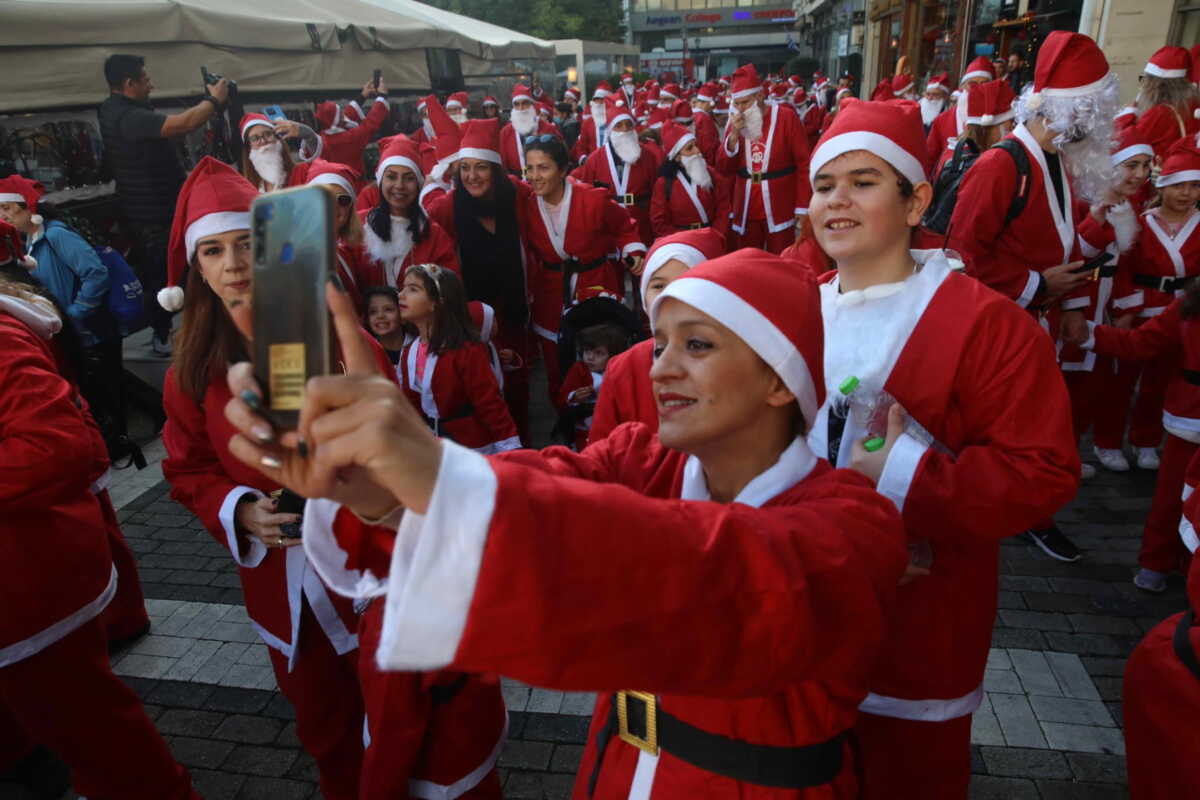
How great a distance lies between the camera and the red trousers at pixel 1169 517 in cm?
386

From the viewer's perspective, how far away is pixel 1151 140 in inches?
262

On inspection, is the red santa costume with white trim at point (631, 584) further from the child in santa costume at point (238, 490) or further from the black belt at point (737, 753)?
the child in santa costume at point (238, 490)

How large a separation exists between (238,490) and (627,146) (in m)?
7.44

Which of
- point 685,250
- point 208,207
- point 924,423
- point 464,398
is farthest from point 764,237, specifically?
point 208,207

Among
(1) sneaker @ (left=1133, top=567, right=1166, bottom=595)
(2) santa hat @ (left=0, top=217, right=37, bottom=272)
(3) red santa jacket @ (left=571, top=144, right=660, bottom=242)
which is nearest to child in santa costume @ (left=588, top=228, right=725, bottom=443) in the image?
(2) santa hat @ (left=0, top=217, right=37, bottom=272)

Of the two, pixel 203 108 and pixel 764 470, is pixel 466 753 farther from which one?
pixel 203 108

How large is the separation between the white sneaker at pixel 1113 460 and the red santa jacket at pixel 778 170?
3.79 m

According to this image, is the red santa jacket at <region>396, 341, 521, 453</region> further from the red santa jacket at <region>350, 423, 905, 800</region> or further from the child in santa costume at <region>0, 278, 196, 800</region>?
the red santa jacket at <region>350, 423, 905, 800</region>

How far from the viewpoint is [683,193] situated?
824 centimetres

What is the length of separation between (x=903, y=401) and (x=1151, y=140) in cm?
645

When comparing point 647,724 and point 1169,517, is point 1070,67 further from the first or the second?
point 647,724

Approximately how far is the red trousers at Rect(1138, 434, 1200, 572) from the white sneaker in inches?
58.8

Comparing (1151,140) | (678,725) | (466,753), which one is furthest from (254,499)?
(1151,140)

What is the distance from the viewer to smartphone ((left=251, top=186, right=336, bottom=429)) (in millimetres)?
891
